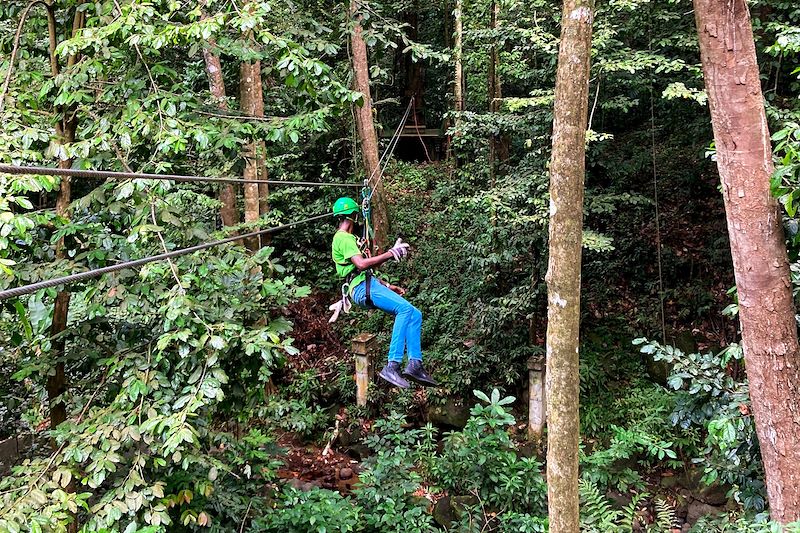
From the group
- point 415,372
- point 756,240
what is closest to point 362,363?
point 415,372

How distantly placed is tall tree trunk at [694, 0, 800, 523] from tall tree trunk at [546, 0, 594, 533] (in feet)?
1.73

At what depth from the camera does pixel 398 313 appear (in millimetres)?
4414

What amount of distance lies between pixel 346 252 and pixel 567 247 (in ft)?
6.53

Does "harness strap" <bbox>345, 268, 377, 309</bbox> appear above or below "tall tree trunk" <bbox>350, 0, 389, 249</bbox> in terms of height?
below

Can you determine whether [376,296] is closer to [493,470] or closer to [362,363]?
[493,470]

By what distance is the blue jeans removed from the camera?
14.4ft

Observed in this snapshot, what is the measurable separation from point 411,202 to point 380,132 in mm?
2496

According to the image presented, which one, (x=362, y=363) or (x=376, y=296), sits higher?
(x=376, y=296)

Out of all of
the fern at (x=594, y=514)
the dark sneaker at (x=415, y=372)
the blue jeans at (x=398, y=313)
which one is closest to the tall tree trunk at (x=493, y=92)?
the blue jeans at (x=398, y=313)

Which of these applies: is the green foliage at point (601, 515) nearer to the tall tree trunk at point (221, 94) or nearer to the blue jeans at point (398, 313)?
the blue jeans at point (398, 313)

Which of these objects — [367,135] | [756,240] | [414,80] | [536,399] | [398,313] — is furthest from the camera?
[414,80]

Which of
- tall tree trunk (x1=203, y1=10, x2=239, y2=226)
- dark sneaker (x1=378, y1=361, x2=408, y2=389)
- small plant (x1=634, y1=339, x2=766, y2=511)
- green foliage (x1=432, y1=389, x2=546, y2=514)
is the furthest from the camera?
tall tree trunk (x1=203, y1=10, x2=239, y2=226)

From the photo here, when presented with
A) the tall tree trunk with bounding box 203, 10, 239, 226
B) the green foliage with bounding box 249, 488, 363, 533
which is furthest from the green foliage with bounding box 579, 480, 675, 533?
the tall tree trunk with bounding box 203, 10, 239, 226

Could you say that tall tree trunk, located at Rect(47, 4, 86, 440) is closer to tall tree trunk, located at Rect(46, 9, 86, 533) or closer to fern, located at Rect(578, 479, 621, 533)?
tall tree trunk, located at Rect(46, 9, 86, 533)
